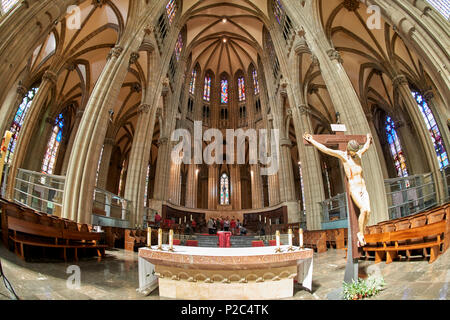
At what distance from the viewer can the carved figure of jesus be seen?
12.1ft

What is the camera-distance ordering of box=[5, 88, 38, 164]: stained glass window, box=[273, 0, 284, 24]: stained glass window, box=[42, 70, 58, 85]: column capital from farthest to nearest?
box=[273, 0, 284, 24]: stained glass window → box=[5, 88, 38, 164]: stained glass window → box=[42, 70, 58, 85]: column capital

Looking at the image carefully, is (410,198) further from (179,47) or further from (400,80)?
(179,47)

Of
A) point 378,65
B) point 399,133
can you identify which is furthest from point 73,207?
point 399,133

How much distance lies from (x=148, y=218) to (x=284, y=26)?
19848 millimetres

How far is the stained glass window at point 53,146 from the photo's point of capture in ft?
62.4

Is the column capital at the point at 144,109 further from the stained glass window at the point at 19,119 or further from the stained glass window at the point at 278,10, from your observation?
the stained glass window at the point at 278,10

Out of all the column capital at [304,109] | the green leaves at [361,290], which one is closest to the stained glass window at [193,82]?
the column capital at [304,109]

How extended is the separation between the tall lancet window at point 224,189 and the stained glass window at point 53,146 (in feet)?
61.3

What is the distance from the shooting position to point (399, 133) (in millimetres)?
18469

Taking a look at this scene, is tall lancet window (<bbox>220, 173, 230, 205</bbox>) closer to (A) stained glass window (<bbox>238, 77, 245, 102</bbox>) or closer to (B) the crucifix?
(A) stained glass window (<bbox>238, 77, 245, 102</bbox>)

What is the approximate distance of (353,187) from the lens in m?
3.84

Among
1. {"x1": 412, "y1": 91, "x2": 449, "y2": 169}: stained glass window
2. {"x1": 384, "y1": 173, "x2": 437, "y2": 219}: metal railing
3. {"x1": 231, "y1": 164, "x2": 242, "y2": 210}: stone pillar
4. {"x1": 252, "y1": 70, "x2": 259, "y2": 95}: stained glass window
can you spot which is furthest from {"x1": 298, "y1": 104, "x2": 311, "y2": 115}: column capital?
{"x1": 231, "y1": 164, "x2": 242, "y2": 210}: stone pillar
